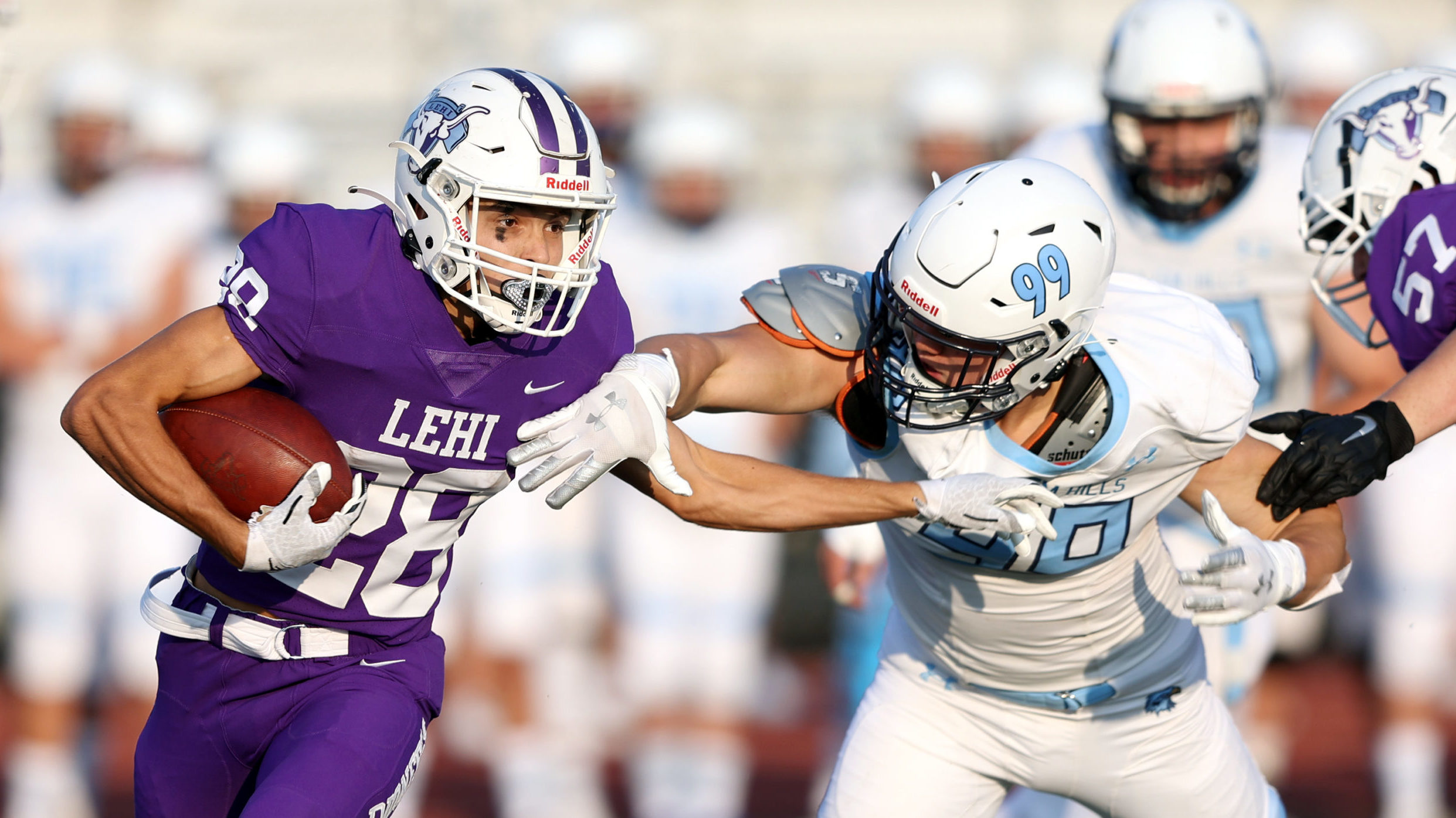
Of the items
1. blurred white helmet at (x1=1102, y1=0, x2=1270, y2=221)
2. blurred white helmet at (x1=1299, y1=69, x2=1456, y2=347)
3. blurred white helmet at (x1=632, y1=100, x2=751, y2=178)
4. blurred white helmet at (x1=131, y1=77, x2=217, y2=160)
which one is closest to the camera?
blurred white helmet at (x1=1299, y1=69, x2=1456, y2=347)

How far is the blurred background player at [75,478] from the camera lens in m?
6.06

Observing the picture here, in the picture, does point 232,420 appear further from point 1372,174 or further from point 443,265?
point 1372,174

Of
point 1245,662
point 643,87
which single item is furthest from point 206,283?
point 1245,662

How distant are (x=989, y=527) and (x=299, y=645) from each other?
1426 mm

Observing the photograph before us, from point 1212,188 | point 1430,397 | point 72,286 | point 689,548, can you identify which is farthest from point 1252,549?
point 72,286

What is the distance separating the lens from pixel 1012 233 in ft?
10.6

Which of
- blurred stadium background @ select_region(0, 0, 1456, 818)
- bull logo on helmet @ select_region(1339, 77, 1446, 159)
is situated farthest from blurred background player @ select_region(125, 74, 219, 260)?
bull logo on helmet @ select_region(1339, 77, 1446, 159)

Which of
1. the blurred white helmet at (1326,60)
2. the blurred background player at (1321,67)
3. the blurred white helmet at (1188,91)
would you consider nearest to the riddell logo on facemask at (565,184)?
the blurred white helmet at (1188,91)

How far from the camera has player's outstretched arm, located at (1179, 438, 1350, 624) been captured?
10.5 feet

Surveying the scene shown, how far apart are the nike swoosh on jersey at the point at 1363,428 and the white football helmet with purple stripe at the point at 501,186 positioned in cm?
161

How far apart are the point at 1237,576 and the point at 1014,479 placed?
47 cm

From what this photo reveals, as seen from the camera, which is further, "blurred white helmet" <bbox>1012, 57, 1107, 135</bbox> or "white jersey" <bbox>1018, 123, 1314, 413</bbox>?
"blurred white helmet" <bbox>1012, 57, 1107, 135</bbox>

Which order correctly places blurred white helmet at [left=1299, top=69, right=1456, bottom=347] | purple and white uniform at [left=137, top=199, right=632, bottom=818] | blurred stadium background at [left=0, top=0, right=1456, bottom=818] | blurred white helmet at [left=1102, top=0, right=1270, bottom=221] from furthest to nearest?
blurred stadium background at [left=0, top=0, right=1456, bottom=818]
blurred white helmet at [left=1102, top=0, right=1270, bottom=221]
blurred white helmet at [left=1299, top=69, right=1456, bottom=347]
purple and white uniform at [left=137, top=199, right=632, bottom=818]

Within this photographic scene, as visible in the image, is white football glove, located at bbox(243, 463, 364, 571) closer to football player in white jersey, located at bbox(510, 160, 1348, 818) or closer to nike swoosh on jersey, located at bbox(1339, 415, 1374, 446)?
football player in white jersey, located at bbox(510, 160, 1348, 818)
